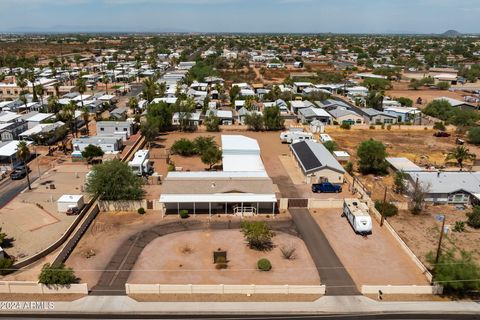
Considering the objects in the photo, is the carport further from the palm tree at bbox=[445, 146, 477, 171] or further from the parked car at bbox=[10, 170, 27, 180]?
the palm tree at bbox=[445, 146, 477, 171]

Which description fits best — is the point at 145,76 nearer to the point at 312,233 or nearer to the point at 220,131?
the point at 220,131

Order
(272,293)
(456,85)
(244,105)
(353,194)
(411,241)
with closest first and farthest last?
(272,293), (411,241), (353,194), (244,105), (456,85)

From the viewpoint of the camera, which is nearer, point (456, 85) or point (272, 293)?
point (272, 293)

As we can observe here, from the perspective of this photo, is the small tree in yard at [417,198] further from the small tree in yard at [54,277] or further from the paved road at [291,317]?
the small tree in yard at [54,277]

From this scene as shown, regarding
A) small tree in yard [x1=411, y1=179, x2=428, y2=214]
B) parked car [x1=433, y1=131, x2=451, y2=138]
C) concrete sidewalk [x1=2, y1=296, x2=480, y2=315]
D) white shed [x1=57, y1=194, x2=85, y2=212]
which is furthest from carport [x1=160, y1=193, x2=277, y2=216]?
parked car [x1=433, y1=131, x2=451, y2=138]

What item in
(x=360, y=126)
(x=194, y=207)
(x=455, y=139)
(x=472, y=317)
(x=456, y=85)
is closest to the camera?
(x=472, y=317)

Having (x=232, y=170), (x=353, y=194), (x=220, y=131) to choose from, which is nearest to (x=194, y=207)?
(x=232, y=170)
